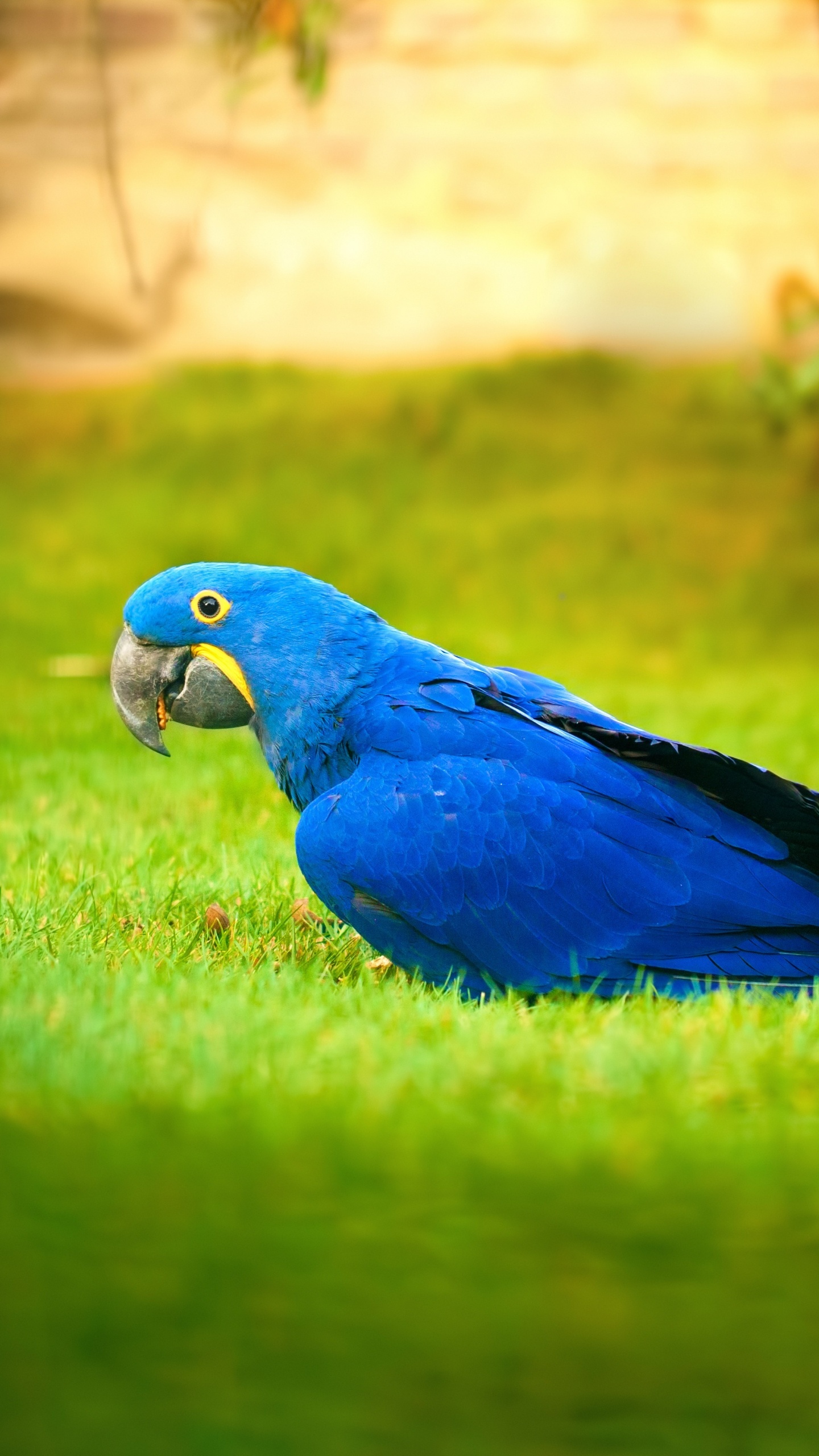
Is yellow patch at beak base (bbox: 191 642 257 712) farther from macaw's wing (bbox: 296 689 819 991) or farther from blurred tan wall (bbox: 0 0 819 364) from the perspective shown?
blurred tan wall (bbox: 0 0 819 364)

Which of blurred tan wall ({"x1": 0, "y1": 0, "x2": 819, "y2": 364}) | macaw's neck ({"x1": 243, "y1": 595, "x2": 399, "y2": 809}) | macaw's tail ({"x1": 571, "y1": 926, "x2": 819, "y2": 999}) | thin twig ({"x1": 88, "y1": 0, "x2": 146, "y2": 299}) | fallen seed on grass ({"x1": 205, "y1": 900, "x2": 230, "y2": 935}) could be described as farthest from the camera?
thin twig ({"x1": 88, "y1": 0, "x2": 146, "y2": 299})

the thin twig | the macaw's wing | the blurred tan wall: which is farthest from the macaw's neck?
the thin twig

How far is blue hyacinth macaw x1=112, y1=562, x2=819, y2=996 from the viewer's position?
6.37 ft

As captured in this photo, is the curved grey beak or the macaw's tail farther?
the curved grey beak

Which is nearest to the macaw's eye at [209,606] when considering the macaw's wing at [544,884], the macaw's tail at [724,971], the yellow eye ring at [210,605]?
the yellow eye ring at [210,605]

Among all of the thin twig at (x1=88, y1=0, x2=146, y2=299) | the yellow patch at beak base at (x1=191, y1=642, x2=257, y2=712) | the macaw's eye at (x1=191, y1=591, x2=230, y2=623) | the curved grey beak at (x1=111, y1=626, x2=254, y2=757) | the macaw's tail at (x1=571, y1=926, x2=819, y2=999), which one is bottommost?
the macaw's tail at (x1=571, y1=926, x2=819, y2=999)

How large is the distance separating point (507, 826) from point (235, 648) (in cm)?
51

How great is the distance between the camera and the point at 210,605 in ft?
7.18

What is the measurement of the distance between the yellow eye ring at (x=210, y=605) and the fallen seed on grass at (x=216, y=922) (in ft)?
1.52

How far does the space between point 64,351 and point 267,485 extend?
131cm

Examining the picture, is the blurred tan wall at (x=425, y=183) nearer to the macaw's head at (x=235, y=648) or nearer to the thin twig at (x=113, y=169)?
the thin twig at (x=113, y=169)

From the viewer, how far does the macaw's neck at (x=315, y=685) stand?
2125mm

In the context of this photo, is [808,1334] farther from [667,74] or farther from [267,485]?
[667,74]

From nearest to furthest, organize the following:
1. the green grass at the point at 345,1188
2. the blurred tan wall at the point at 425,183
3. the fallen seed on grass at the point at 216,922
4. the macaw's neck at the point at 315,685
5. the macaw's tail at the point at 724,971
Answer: the green grass at the point at 345,1188, the macaw's tail at the point at 724,971, the macaw's neck at the point at 315,685, the fallen seed on grass at the point at 216,922, the blurred tan wall at the point at 425,183
